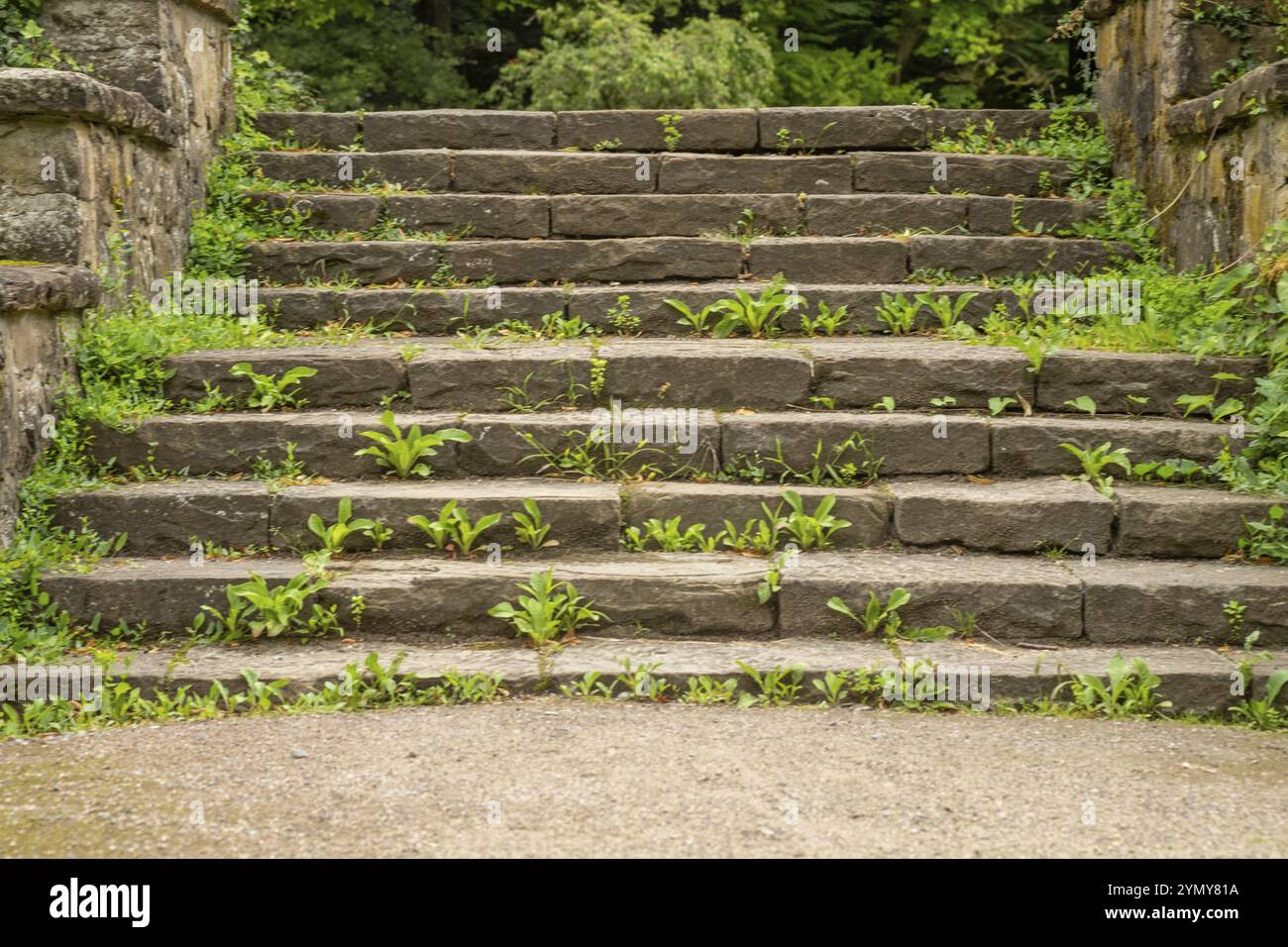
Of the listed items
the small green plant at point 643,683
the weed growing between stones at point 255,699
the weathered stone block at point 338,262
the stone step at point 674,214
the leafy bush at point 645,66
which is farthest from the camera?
the leafy bush at point 645,66

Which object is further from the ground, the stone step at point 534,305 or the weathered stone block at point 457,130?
the weathered stone block at point 457,130

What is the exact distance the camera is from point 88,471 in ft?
15.4

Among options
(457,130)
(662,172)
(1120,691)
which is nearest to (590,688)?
(1120,691)

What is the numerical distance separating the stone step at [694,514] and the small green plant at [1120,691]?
713 mm

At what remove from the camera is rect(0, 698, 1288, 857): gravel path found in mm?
2795

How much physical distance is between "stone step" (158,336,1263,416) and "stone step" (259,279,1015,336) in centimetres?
62

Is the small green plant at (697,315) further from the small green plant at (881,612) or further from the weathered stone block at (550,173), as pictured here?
the small green plant at (881,612)

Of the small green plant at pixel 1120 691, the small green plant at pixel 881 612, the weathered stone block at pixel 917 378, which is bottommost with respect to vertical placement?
the small green plant at pixel 1120 691

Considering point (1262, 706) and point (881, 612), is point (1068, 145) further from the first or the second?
point (1262, 706)

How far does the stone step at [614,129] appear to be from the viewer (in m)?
7.02

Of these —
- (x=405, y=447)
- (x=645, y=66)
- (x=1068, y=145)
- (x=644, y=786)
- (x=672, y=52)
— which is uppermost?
(x=672, y=52)

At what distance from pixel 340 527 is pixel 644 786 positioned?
1.74m

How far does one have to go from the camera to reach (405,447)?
4.66 meters

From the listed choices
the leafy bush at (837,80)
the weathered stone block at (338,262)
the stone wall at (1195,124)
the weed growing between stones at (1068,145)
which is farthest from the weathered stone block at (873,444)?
the leafy bush at (837,80)
